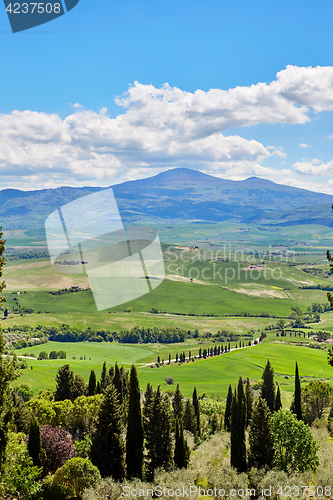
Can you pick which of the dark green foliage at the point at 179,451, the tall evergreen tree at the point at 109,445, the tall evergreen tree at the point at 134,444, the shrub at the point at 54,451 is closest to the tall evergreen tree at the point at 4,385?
the tall evergreen tree at the point at 134,444

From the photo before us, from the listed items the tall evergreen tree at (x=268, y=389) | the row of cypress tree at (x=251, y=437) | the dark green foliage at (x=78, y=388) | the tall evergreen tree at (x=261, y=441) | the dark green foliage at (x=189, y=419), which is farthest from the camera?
the tall evergreen tree at (x=268, y=389)

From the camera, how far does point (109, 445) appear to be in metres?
23.9

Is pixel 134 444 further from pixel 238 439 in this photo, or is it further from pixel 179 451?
pixel 238 439

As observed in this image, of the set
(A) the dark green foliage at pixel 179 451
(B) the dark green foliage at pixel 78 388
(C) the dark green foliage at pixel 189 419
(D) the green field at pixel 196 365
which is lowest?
(D) the green field at pixel 196 365

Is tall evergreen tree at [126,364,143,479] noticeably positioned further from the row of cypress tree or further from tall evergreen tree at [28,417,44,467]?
the row of cypress tree

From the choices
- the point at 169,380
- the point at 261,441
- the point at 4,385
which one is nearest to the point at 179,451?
the point at 261,441

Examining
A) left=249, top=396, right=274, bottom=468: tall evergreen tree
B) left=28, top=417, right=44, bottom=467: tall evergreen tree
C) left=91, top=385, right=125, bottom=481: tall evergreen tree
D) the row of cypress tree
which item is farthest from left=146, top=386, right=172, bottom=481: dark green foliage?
left=28, top=417, right=44, bottom=467: tall evergreen tree

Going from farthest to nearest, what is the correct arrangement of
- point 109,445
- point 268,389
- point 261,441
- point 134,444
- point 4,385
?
point 268,389 < point 261,441 < point 109,445 < point 134,444 < point 4,385

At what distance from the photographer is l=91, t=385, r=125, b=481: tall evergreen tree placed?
23.6 m

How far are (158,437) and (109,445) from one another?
12.8ft

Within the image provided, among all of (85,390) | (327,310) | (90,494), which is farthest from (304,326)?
(90,494)

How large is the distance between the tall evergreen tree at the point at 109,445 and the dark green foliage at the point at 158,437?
266 centimetres

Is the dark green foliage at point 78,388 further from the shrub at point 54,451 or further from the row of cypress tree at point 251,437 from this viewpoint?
the row of cypress tree at point 251,437

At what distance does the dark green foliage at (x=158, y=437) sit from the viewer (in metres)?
25.7
